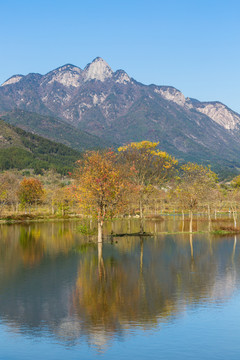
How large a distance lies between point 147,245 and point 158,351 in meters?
39.9

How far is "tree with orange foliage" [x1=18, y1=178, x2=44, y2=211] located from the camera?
142500 mm

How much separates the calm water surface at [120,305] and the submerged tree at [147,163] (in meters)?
29.9

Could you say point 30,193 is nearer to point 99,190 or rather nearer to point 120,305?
point 99,190

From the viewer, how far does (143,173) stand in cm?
8025

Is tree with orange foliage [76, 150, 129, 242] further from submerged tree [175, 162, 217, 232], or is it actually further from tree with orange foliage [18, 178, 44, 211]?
tree with orange foliage [18, 178, 44, 211]

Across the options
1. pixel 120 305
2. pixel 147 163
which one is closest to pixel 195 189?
pixel 147 163

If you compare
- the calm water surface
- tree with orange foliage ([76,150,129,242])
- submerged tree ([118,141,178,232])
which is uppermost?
submerged tree ([118,141,178,232])

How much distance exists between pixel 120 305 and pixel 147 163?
178ft

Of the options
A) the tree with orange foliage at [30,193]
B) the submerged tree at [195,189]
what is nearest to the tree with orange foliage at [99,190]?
the submerged tree at [195,189]

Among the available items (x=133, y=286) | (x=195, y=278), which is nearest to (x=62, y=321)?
(x=133, y=286)

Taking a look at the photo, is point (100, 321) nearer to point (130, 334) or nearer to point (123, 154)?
point (130, 334)

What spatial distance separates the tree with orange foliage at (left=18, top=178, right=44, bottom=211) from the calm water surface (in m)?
93.5

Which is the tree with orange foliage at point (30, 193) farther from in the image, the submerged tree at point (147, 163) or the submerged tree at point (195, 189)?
the submerged tree at point (147, 163)

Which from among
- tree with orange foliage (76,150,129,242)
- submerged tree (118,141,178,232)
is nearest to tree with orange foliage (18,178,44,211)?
submerged tree (118,141,178,232)
